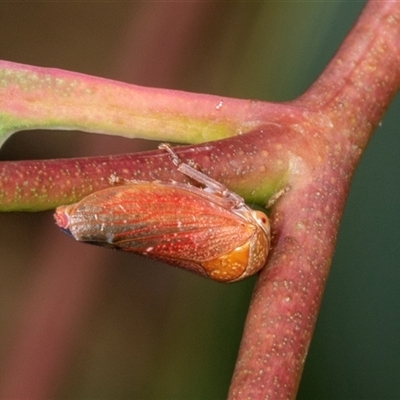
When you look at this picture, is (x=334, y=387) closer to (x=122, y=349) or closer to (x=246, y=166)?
(x=122, y=349)

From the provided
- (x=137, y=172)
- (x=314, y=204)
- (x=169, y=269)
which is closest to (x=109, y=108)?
(x=137, y=172)

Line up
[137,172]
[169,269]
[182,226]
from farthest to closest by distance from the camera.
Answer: [169,269]
[182,226]
[137,172]

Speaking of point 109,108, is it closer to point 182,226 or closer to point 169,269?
point 182,226

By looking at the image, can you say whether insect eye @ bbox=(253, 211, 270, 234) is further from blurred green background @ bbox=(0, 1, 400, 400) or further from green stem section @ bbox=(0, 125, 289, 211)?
blurred green background @ bbox=(0, 1, 400, 400)

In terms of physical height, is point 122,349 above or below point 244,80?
below

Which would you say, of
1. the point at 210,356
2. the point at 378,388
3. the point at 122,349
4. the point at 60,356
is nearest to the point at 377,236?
the point at 378,388

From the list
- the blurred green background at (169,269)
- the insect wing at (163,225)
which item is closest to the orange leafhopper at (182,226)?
the insect wing at (163,225)

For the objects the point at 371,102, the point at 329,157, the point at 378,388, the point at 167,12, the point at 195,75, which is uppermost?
the point at 167,12
